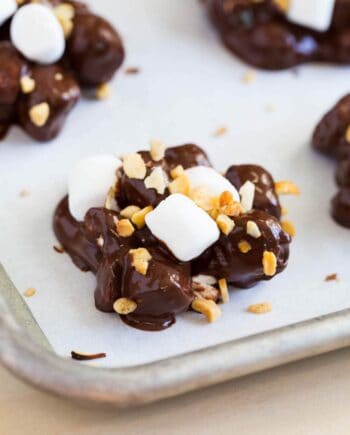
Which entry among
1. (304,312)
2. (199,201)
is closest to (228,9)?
(199,201)

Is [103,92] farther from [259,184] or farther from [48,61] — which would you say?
[259,184]

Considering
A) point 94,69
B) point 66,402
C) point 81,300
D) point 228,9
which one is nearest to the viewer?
point 66,402

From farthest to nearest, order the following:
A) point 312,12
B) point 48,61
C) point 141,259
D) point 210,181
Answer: point 312,12
point 48,61
point 210,181
point 141,259

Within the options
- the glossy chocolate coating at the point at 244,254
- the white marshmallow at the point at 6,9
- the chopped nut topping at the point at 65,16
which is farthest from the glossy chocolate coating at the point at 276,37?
the glossy chocolate coating at the point at 244,254

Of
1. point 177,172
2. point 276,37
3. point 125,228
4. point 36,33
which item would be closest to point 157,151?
point 177,172

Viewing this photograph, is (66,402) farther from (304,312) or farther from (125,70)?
(125,70)

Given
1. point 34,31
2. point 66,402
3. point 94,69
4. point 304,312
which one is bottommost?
point 304,312

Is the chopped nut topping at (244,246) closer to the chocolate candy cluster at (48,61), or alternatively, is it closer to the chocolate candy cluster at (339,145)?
the chocolate candy cluster at (339,145)
